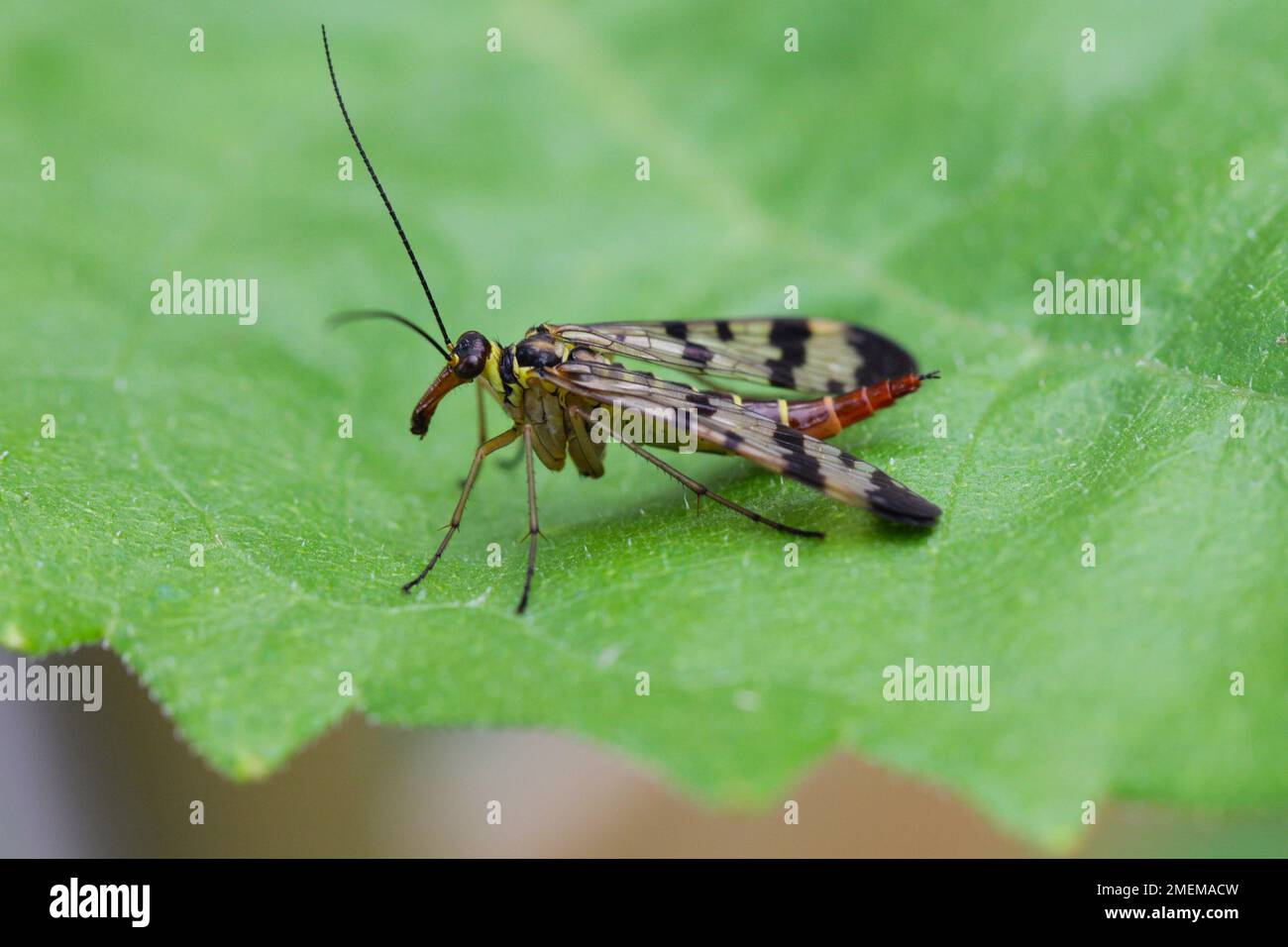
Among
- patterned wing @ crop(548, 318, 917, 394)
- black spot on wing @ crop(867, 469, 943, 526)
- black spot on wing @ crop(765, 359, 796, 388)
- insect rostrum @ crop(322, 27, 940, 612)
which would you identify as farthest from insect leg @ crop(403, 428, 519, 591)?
black spot on wing @ crop(867, 469, 943, 526)

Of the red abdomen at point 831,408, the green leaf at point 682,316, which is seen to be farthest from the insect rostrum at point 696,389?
the green leaf at point 682,316

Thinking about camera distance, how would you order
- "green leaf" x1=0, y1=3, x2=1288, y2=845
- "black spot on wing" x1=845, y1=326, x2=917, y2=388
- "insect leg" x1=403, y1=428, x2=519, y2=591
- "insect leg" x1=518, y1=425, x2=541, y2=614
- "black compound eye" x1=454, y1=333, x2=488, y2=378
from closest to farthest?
"green leaf" x1=0, y1=3, x2=1288, y2=845 → "insect leg" x1=518, y1=425, x2=541, y2=614 → "insect leg" x1=403, y1=428, x2=519, y2=591 → "black spot on wing" x1=845, y1=326, x2=917, y2=388 → "black compound eye" x1=454, y1=333, x2=488, y2=378

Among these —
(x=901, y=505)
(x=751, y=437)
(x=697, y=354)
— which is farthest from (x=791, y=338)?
(x=901, y=505)

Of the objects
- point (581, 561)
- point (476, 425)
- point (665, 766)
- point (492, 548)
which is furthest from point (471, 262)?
point (665, 766)

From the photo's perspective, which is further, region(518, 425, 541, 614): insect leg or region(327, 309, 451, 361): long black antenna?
region(327, 309, 451, 361): long black antenna

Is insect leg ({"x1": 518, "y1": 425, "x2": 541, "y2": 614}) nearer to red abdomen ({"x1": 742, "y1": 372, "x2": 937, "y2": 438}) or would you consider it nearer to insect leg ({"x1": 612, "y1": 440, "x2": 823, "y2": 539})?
insect leg ({"x1": 612, "y1": 440, "x2": 823, "y2": 539})

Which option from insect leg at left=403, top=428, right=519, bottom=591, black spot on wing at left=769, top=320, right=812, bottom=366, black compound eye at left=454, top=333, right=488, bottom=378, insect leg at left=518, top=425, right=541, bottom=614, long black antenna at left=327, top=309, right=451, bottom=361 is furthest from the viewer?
black spot on wing at left=769, top=320, right=812, bottom=366

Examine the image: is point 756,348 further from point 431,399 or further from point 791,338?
point 431,399

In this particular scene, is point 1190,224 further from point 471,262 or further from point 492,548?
point 471,262
